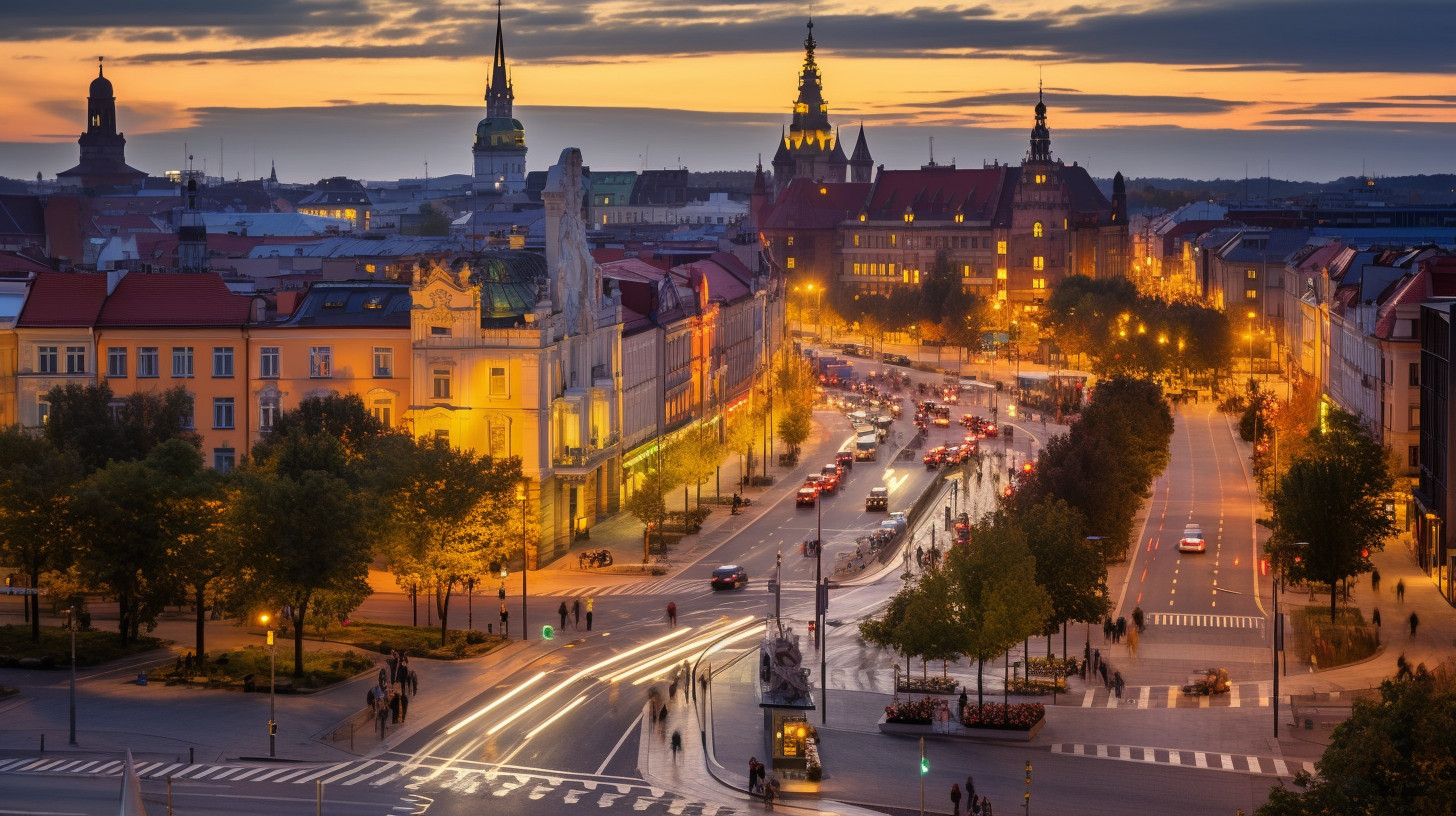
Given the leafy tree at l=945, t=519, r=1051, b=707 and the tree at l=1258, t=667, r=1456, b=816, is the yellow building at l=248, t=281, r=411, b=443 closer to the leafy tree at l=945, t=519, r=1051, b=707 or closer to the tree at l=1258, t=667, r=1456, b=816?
the leafy tree at l=945, t=519, r=1051, b=707

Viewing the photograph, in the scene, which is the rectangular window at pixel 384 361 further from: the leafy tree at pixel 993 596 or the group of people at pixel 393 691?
the leafy tree at pixel 993 596

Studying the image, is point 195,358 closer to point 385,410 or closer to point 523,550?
point 385,410

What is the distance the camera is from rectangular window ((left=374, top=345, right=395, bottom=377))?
9500 cm

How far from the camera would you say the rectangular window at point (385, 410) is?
9481 cm

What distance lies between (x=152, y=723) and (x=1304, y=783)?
3605 centimetres

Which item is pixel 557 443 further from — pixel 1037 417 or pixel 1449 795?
pixel 1037 417

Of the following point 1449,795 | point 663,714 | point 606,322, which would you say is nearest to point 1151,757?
point 663,714

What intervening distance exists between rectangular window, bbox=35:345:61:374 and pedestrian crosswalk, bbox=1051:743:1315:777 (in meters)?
56.4

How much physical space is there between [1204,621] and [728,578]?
67.8ft

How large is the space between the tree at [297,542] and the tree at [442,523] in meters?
6.42

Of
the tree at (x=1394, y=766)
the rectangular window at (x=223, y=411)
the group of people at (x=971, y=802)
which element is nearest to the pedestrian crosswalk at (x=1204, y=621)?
the group of people at (x=971, y=802)

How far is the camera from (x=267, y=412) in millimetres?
95875

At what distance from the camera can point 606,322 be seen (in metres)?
106

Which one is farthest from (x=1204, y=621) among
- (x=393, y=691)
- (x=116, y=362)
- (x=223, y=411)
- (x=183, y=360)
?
(x=116, y=362)
